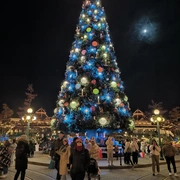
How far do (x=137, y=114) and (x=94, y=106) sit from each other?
188ft

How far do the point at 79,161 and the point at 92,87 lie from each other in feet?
51.4

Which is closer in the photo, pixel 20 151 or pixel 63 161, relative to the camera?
pixel 63 161

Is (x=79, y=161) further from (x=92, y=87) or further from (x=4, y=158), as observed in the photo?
(x=92, y=87)

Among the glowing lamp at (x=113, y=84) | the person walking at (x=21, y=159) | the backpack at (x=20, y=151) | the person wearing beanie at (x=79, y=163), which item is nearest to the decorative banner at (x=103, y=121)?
the glowing lamp at (x=113, y=84)

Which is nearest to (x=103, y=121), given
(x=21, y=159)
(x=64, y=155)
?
(x=64, y=155)

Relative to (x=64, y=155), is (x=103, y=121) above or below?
above

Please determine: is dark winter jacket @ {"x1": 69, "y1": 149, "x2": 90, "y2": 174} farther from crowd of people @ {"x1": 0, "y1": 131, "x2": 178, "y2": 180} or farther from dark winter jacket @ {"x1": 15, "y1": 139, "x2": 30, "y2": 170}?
dark winter jacket @ {"x1": 15, "y1": 139, "x2": 30, "y2": 170}

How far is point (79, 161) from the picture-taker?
5.79 metres

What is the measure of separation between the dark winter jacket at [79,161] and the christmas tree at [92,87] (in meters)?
14.1

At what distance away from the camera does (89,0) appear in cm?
2580

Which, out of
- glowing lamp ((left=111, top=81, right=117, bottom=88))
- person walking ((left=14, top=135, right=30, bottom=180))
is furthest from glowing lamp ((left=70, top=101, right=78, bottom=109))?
person walking ((left=14, top=135, right=30, bottom=180))

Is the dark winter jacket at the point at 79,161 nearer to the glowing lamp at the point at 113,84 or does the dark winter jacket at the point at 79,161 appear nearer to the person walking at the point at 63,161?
the person walking at the point at 63,161

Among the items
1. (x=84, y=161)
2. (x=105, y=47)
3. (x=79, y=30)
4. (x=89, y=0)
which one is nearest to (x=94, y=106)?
(x=105, y=47)

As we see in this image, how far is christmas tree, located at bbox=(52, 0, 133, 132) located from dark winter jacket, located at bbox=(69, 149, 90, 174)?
14066 millimetres
